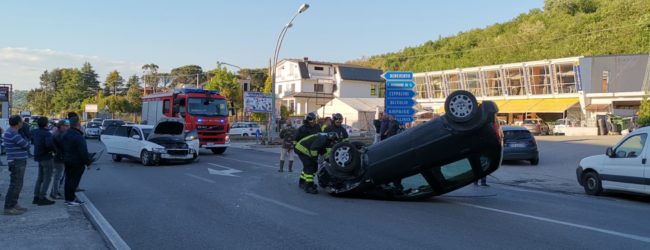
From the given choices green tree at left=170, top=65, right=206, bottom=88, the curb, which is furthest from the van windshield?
green tree at left=170, top=65, right=206, bottom=88

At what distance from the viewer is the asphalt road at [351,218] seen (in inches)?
266

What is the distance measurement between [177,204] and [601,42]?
206ft

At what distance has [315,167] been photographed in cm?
1112

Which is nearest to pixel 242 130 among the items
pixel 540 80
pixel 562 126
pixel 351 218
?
pixel 562 126

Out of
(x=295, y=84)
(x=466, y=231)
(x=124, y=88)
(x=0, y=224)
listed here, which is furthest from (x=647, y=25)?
(x=124, y=88)

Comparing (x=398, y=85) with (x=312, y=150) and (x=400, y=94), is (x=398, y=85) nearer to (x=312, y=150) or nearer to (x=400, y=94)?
(x=400, y=94)

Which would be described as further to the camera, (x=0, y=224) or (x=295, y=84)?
(x=295, y=84)

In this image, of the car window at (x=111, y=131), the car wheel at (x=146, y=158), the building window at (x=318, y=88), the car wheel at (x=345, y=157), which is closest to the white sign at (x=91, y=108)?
the building window at (x=318, y=88)

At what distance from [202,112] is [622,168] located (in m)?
16.1

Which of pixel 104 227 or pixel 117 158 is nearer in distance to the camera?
pixel 104 227

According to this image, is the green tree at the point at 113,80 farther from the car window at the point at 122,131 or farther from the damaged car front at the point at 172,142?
the damaged car front at the point at 172,142

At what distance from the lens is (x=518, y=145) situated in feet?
61.9

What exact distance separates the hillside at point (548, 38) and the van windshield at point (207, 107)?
4891 centimetres

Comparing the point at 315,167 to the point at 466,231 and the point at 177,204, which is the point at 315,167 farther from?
the point at 466,231
